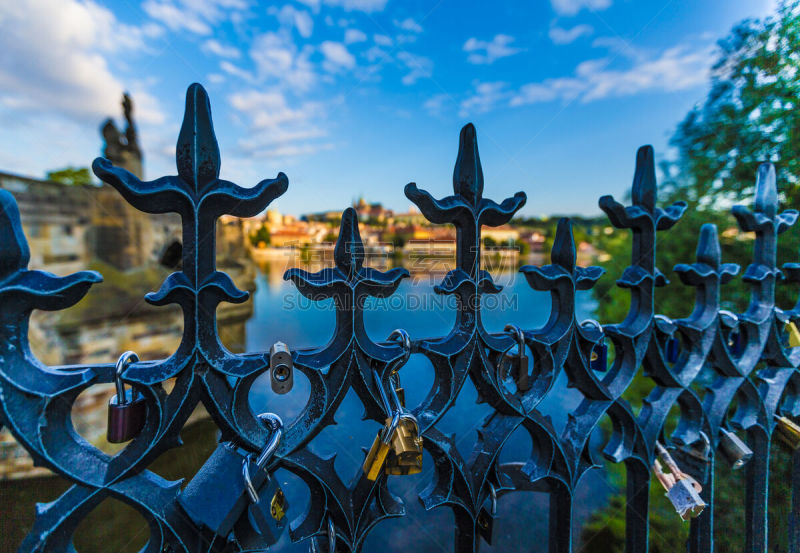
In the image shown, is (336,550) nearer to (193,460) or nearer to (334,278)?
(334,278)

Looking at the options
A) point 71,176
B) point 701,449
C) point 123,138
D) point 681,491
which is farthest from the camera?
point 123,138

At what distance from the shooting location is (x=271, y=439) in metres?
0.64

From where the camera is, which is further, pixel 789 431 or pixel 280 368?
pixel 789 431

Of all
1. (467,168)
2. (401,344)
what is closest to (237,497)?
(401,344)

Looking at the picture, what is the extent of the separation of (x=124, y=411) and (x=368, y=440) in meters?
1.46

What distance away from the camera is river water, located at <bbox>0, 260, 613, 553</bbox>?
6.63 ft

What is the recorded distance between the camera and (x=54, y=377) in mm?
576

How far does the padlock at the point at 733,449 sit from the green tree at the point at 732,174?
91 centimetres

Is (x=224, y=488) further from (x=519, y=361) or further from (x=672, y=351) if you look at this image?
(x=672, y=351)

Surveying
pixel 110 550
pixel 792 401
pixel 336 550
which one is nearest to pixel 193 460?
pixel 110 550

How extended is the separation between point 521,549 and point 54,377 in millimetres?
4234

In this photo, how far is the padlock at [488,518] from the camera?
2.81 feet

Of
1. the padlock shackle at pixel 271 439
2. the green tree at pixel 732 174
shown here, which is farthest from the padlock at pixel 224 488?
the green tree at pixel 732 174

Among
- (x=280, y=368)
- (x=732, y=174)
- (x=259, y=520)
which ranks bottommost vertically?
(x=259, y=520)
